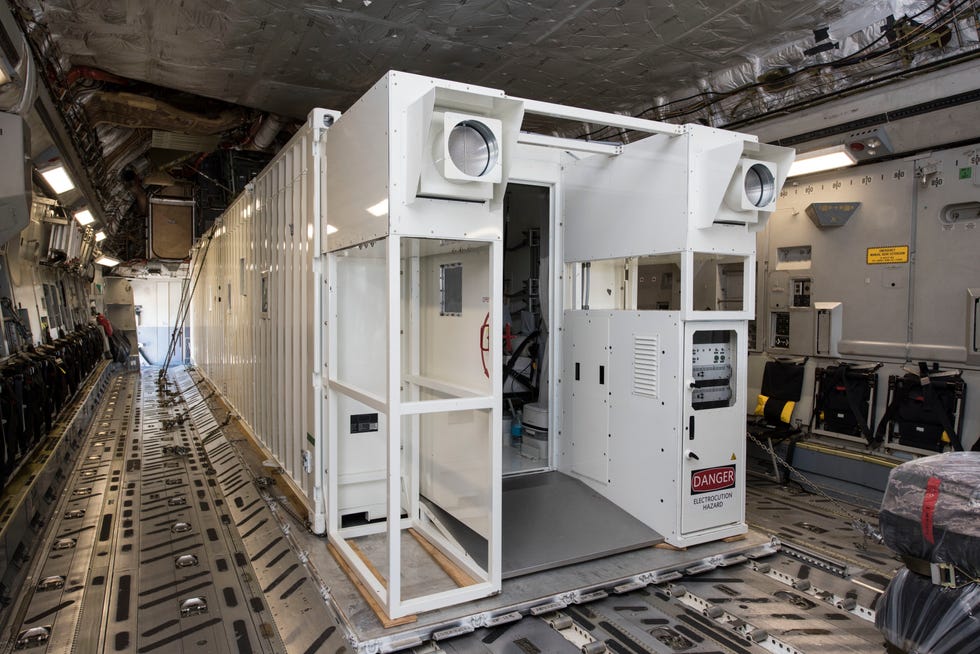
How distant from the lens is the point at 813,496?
5535mm

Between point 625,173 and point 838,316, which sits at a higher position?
point 625,173

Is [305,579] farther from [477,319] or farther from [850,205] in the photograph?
[850,205]

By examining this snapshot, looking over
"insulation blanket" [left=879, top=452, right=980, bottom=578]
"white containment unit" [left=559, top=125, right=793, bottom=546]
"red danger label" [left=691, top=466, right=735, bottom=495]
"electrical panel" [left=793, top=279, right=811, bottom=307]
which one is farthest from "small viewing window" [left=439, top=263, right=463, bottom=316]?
"electrical panel" [left=793, top=279, right=811, bottom=307]

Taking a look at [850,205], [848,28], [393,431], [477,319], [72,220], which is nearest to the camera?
[393,431]

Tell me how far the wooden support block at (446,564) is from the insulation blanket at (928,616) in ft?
6.85

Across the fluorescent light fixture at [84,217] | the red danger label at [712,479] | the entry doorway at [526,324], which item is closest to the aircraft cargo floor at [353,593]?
the red danger label at [712,479]

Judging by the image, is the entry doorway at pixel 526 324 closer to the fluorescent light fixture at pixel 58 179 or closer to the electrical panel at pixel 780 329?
the electrical panel at pixel 780 329

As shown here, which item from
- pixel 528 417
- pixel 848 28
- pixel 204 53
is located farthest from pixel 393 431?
pixel 848 28

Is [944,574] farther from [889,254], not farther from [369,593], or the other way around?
[889,254]

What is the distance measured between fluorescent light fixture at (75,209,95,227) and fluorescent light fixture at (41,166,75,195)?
6.96 feet

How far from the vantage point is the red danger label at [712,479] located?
4109mm

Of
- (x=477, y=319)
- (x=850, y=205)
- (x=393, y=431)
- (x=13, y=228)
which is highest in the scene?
(x=850, y=205)

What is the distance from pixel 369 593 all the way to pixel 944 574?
9.09 feet

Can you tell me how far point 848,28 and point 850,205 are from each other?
5.38ft
